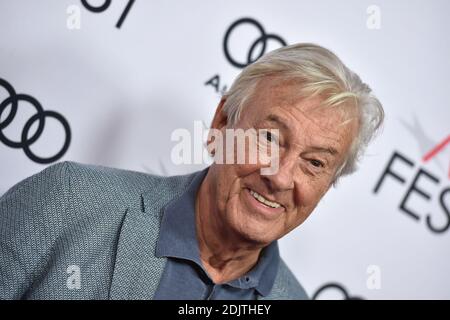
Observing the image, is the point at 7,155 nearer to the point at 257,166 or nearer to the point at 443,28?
the point at 257,166

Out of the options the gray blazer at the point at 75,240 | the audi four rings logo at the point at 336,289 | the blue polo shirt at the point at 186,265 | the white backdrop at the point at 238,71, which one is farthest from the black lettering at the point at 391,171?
the gray blazer at the point at 75,240

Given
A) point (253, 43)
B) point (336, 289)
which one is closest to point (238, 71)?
point (253, 43)

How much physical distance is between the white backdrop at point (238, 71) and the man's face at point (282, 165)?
0.34 m

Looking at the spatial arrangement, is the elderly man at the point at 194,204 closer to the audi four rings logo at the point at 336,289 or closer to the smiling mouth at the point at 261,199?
the smiling mouth at the point at 261,199

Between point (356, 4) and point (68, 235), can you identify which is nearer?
point (68, 235)

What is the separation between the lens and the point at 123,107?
4.44 feet

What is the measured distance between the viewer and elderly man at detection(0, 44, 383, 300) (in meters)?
1.02

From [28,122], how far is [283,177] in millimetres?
613

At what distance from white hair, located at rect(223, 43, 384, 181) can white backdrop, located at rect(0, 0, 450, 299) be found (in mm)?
291

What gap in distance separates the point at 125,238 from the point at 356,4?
0.81 metres

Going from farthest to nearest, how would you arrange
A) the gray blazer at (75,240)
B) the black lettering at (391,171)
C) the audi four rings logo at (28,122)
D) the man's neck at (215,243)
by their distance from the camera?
the black lettering at (391,171) < the audi four rings logo at (28,122) < the man's neck at (215,243) < the gray blazer at (75,240)

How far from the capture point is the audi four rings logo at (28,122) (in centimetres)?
131

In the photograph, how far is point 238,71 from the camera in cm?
140
